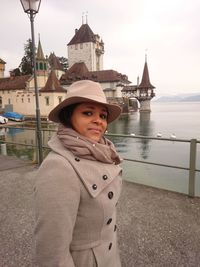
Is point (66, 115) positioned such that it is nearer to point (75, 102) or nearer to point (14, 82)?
point (75, 102)

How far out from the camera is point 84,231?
3.87ft

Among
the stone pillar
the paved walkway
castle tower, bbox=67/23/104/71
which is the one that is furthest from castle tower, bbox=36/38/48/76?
the paved walkway

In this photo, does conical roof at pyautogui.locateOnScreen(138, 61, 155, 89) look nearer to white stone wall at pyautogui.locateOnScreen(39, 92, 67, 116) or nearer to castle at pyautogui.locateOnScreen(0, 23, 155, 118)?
castle at pyautogui.locateOnScreen(0, 23, 155, 118)

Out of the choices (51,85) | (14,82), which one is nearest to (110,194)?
(51,85)

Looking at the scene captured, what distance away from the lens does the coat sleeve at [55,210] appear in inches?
40.9

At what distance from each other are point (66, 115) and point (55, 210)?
541mm

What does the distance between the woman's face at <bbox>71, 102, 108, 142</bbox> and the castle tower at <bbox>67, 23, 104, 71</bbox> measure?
200 ft

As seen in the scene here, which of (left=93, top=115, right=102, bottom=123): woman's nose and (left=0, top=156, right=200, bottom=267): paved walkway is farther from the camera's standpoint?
(left=0, top=156, right=200, bottom=267): paved walkway

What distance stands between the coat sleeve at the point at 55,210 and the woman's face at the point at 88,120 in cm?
24

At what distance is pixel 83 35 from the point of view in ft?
200

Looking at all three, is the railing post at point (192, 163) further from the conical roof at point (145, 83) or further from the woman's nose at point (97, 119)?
the conical roof at point (145, 83)

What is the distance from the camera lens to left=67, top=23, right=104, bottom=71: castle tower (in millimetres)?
59719

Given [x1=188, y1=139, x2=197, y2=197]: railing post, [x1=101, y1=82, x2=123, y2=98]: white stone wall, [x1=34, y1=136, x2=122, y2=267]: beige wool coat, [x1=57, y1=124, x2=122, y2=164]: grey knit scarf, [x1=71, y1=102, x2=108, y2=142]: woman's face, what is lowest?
[x1=188, y1=139, x2=197, y2=197]: railing post

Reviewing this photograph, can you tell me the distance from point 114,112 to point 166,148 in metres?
19.4
